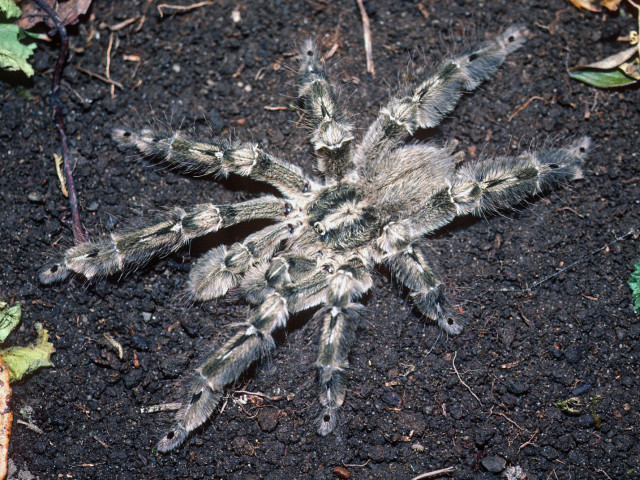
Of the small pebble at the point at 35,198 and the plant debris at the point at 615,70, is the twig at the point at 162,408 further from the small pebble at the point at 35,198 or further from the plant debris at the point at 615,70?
the plant debris at the point at 615,70

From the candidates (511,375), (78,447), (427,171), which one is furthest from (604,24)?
(78,447)

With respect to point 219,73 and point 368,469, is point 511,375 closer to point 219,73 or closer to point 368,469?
point 368,469

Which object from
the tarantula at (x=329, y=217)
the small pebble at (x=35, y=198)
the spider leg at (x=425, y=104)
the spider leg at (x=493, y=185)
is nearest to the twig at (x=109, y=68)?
the tarantula at (x=329, y=217)

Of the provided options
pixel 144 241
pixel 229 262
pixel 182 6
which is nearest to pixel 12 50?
pixel 182 6

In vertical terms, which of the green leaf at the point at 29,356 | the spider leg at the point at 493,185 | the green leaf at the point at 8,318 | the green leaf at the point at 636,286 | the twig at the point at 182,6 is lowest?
the green leaf at the point at 29,356

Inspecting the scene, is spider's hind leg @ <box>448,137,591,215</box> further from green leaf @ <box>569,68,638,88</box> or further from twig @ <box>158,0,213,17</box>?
twig @ <box>158,0,213,17</box>


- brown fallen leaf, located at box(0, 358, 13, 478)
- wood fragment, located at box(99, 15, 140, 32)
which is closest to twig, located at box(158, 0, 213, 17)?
A: wood fragment, located at box(99, 15, 140, 32)

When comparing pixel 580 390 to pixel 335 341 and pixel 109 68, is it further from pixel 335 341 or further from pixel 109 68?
pixel 109 68

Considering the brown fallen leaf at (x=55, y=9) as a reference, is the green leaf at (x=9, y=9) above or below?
above
